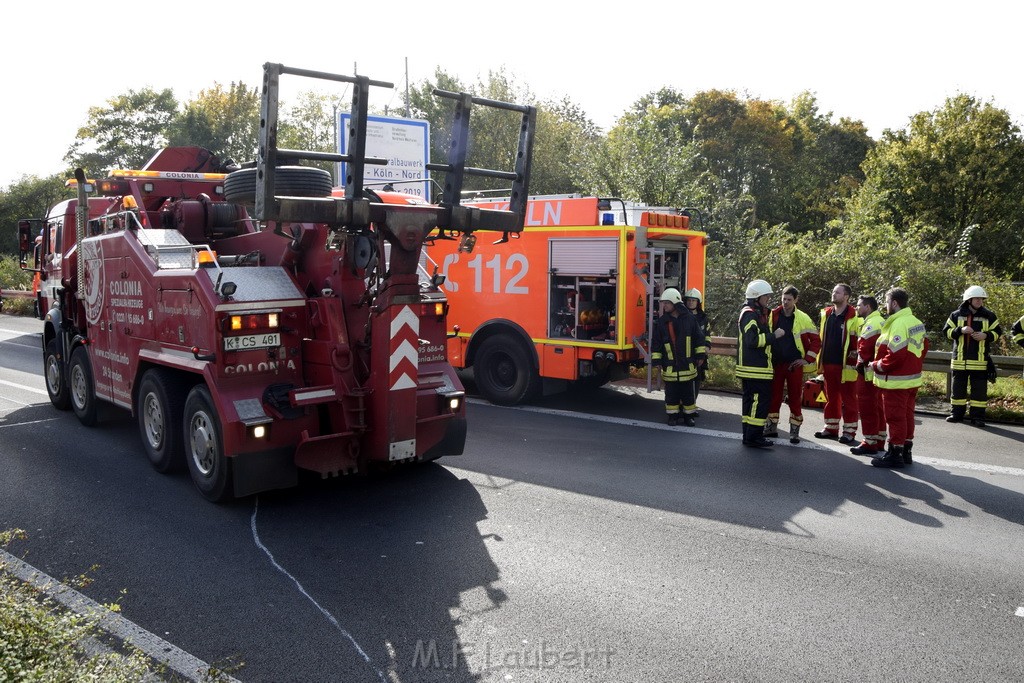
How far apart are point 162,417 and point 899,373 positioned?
256 inches

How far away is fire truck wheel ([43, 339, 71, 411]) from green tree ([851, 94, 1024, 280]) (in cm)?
2264

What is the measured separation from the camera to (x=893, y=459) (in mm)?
7633

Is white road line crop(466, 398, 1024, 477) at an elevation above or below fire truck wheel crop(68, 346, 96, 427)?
below

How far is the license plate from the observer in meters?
6.20

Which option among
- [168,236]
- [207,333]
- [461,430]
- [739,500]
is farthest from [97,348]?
[739,500]

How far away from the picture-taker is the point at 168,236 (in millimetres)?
7375

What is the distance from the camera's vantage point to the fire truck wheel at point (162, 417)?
6.92m

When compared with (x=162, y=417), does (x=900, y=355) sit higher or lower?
higher

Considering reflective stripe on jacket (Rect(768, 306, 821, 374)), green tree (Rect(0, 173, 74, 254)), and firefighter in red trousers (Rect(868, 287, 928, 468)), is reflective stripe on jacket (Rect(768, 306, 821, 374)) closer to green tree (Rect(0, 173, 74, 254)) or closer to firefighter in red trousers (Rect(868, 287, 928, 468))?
firefighter in red trousers (Rect(868, 287, 928, 468))

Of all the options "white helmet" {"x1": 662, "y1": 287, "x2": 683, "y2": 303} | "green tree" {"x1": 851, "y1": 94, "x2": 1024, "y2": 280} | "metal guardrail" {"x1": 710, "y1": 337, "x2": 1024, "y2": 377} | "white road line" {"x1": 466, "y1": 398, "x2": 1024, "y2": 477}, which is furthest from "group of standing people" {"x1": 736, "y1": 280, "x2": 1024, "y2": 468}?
"green tree" {"x1": 851, "y1": 94, "x2": 1024, "y2": 280}

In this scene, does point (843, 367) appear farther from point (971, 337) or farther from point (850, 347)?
point (971, 337)

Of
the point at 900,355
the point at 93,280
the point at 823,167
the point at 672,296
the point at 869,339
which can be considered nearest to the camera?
the point at 900,355

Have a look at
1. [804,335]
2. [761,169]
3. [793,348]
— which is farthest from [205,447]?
[761,169]

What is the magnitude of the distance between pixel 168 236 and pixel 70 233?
2898mm
